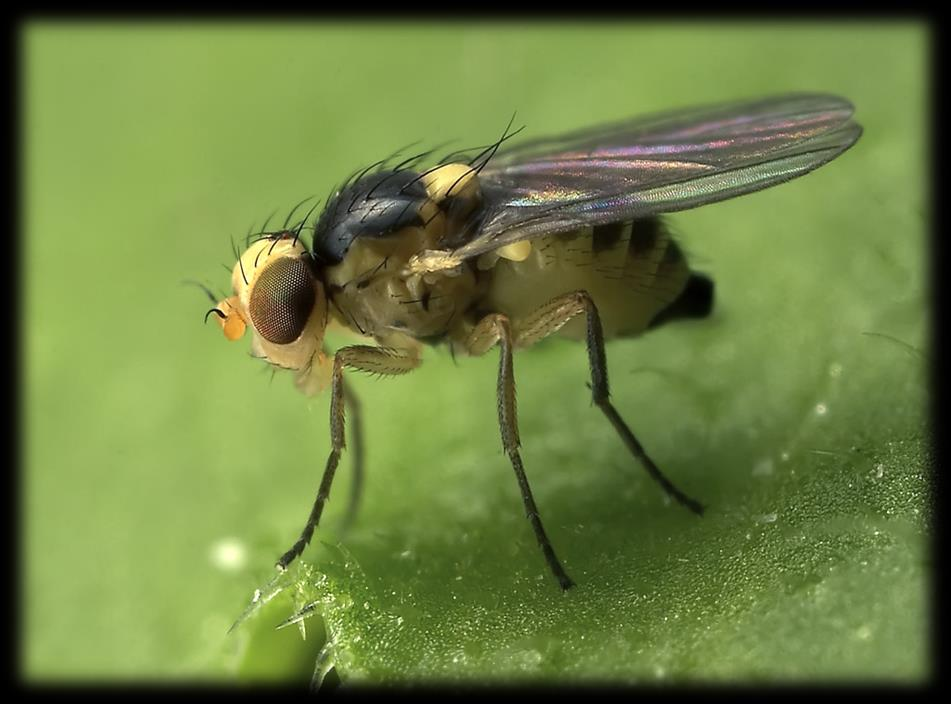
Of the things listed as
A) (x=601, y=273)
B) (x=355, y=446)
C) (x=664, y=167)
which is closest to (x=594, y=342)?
(x=601, y=273)

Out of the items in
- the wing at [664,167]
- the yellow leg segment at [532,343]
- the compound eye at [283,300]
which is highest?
the wing at [664,167]

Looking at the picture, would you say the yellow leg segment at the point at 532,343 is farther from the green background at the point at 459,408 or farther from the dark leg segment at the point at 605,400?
the green background at the point at 459,408

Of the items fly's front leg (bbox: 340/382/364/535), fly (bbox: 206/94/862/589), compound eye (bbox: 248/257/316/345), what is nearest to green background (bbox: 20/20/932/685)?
fly's front leg (bbox: 340/382/364/535)

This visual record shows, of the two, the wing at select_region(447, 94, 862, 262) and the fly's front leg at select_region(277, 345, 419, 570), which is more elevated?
the wing at select_region(447, 94, 862, 262)

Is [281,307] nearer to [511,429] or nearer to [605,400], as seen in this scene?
[511,429]

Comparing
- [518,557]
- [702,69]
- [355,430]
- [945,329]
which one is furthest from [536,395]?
[702,69]

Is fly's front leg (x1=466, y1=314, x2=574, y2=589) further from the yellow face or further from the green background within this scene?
the yellow face

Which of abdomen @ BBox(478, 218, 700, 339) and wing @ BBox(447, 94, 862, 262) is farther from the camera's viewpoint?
abdomen @ BBox(478, 218, 700, 339)

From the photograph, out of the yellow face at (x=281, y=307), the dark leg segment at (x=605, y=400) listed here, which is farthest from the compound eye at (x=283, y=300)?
the dark leg segment at (x=605, y=400)
